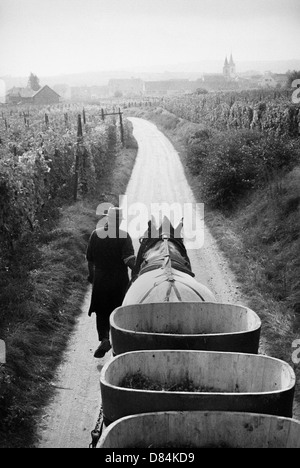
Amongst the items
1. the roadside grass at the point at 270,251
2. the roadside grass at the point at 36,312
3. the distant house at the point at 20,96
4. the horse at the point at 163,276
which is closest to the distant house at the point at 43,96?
the distant house at the point at 20,96

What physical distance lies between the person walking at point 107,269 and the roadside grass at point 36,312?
88cm

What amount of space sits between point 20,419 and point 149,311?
2.11 metres

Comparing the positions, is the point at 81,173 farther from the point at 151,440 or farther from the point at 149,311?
the point at 151,440

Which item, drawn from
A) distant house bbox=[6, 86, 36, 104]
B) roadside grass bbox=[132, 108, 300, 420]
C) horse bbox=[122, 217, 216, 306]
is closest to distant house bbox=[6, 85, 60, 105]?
distant house bbox=[6, 86, 36, 104]

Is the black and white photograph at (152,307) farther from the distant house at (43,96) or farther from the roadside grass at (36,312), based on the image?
the distant house at (43,96)

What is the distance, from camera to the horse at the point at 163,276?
19.6ft

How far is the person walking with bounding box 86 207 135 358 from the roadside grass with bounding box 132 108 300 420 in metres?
2.52

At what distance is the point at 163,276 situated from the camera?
20.2 feet

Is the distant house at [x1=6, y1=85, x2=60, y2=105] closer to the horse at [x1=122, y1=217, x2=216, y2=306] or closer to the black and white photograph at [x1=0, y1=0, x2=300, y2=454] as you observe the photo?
the black and white photograph at [x1=0, y1=0, x2=300, y2=454]

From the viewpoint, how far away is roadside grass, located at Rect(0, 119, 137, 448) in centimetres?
608

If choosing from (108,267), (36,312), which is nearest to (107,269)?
(108,267)

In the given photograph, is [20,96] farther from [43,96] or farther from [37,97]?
[43,96]

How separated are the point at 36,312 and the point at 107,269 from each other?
6.02ft
